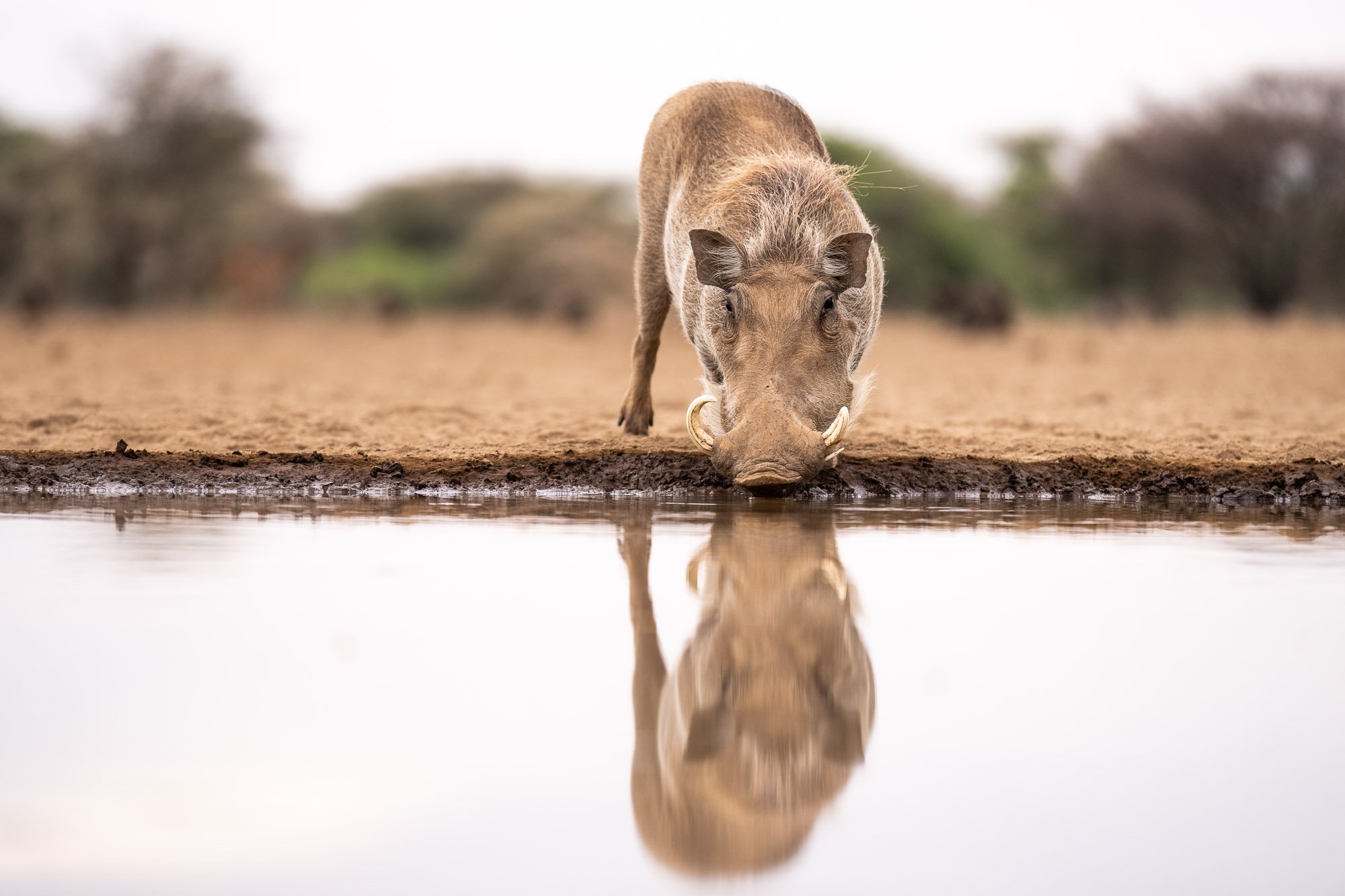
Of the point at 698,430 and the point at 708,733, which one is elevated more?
the point at 698,430

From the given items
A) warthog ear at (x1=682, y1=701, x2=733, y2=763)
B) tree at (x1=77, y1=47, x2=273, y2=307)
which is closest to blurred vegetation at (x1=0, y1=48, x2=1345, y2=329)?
tree at (x1=77, y1=47, x2=273, y2=307)

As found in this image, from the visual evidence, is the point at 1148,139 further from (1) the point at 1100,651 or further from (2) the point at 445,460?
(1) the point at 1100,651

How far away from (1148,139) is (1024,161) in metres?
8.83

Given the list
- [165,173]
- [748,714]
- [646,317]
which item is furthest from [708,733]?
[165,173]

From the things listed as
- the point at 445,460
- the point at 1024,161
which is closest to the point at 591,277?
the point at 1024,161

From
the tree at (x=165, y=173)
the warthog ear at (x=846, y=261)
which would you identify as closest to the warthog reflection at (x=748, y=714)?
the warthog ear at (x=846, y=261)

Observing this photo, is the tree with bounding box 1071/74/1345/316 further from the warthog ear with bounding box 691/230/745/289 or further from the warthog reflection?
the warthog reflection

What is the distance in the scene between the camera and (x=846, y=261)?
4566 mm

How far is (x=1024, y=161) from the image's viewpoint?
105ft

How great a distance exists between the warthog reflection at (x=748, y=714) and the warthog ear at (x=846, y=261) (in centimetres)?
134

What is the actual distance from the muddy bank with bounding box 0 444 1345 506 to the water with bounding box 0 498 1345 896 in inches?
37.2

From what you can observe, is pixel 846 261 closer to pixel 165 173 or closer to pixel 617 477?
pixel 617 477

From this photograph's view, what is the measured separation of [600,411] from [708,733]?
15.7 feet

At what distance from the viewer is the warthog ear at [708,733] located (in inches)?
82.3
